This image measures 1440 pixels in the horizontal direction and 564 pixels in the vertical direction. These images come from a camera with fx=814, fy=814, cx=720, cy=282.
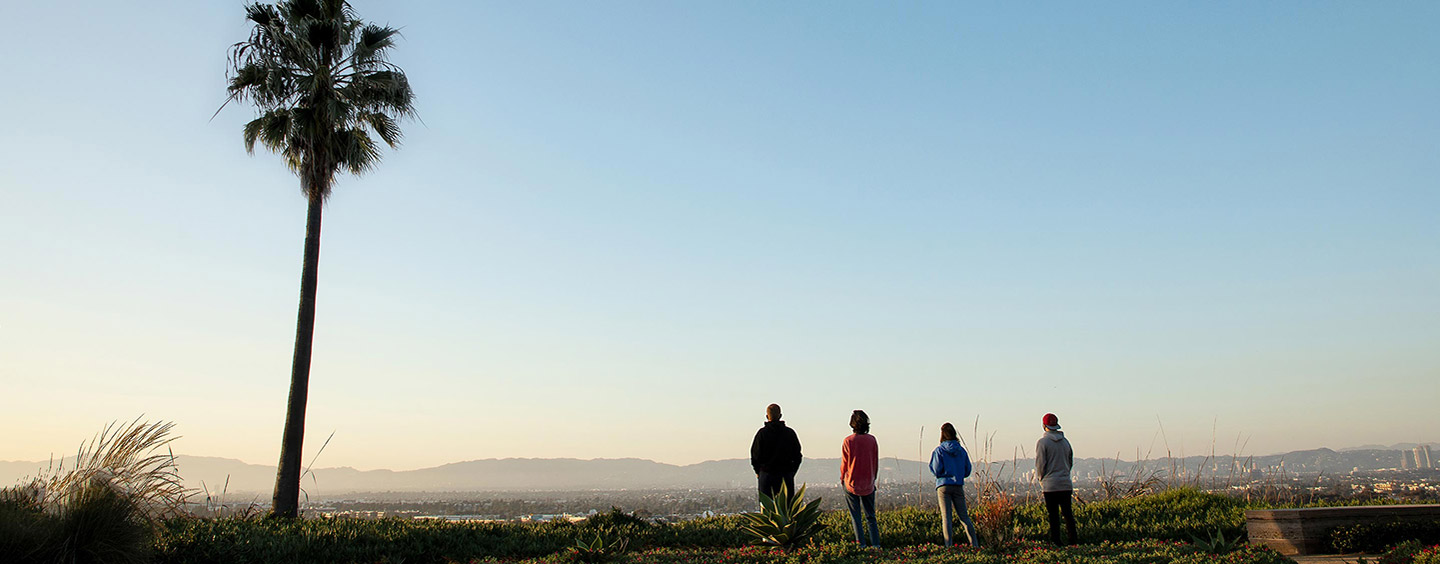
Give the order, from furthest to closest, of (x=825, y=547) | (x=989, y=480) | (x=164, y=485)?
(x=989, y=480)
(x=825, y=547)
(x=164, y=485)

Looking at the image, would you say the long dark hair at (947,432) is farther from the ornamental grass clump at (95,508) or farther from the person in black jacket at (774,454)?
the ornamental grass clump at (95,508)

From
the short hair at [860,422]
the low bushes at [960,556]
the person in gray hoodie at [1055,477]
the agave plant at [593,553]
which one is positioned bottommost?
the low bushes at [960,556]

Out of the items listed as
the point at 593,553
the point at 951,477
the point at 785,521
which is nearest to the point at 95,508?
the point at 593,553

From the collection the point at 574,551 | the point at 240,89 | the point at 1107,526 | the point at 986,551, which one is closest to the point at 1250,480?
the point at 1107,526

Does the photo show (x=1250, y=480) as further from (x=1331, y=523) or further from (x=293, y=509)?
(x=293, y=509)

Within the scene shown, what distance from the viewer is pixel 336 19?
1852 cm

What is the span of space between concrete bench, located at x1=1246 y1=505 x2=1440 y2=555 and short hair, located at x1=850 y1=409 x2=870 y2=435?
5.63m

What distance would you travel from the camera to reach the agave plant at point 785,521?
1082 cm

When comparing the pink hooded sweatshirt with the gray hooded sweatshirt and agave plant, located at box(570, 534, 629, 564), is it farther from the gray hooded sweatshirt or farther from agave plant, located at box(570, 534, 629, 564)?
agave plant, located at box(570, 534, 629, 564)

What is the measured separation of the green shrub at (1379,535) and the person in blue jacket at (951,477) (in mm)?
4682

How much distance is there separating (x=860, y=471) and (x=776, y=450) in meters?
1.34

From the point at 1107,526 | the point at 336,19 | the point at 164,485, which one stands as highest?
the point at 336,19

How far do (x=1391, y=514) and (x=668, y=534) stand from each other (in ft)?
33.3

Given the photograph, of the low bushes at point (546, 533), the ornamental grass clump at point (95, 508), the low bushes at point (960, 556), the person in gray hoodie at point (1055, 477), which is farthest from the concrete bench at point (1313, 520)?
the ornamental grass clump at point (95, 508)
